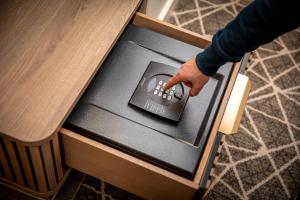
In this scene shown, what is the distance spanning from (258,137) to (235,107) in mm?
504

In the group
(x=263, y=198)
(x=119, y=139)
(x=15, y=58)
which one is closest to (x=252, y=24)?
(x=119, y=139)

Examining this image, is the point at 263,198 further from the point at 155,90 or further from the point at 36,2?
the point at 36,2

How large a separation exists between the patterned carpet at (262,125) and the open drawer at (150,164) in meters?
0.41

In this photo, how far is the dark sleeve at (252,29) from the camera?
0.67 meters

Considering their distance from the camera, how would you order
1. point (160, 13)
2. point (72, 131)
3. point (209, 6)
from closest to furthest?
point (72, 131)
point (160, 13)
point (209, 6)

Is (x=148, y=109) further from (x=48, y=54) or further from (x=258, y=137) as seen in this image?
(x=258, y=137)

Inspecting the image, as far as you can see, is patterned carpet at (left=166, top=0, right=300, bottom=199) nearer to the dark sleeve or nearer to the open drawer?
the open drawer

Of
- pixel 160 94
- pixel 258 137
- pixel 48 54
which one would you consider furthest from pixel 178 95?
pixel 258 137

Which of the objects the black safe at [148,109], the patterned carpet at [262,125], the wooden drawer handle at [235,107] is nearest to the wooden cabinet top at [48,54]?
the black safe at [148,109]

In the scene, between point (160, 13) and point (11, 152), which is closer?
point (11, 152)

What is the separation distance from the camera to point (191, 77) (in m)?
0.83

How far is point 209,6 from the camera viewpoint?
5.63ft

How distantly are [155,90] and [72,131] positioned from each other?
226 mm

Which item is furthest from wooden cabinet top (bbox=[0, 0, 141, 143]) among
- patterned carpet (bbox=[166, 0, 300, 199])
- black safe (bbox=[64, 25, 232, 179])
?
patterned carpet (bbox=[166, 0, 300, 199])
